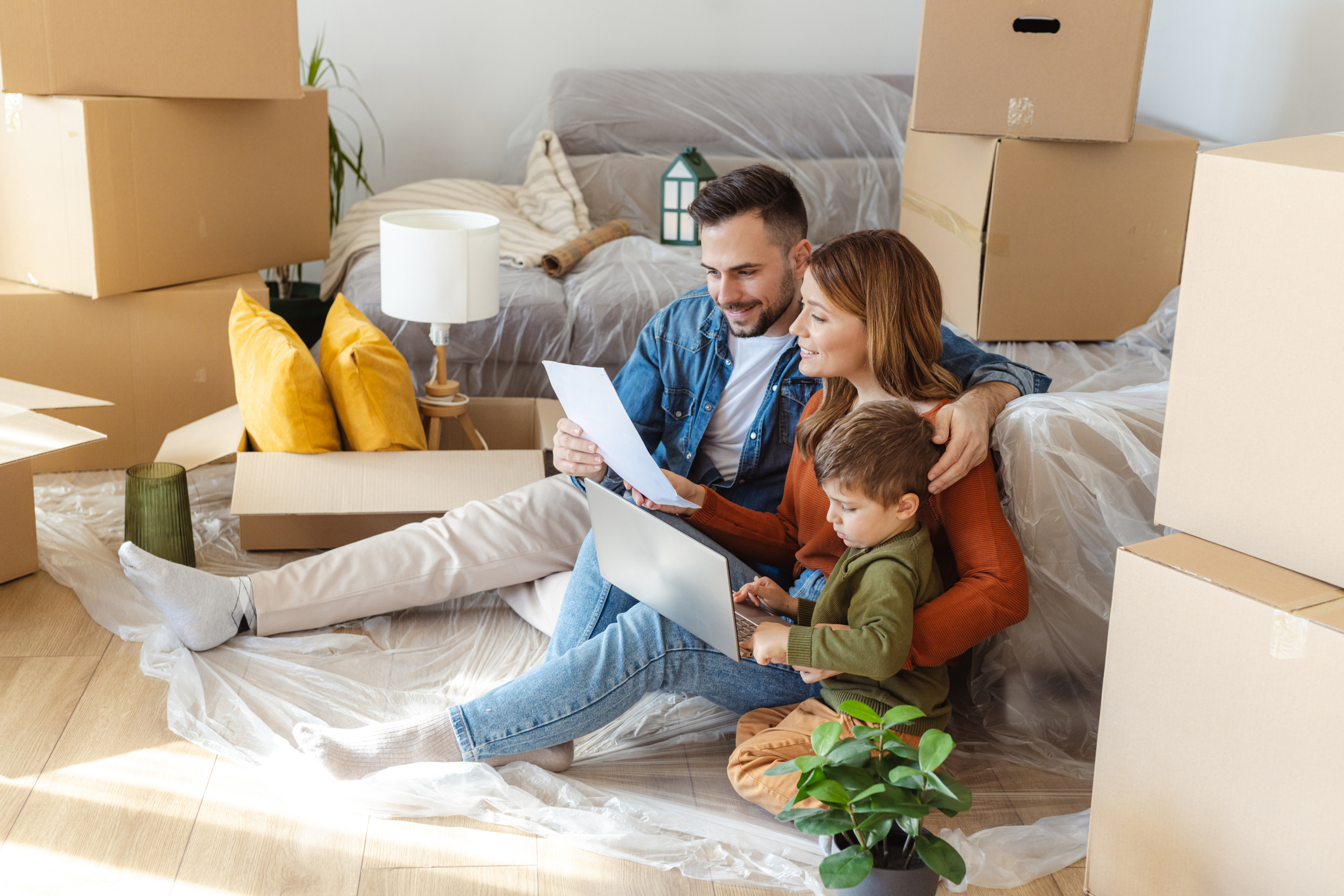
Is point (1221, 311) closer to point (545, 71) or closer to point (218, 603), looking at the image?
point (218, 603)

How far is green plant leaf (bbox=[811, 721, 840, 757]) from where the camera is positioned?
1150 mm

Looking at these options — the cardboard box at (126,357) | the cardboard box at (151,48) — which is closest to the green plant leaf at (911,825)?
the cardboard box at (126,357)

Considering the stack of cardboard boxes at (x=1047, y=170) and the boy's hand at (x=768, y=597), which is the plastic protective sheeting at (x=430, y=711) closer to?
the boy's hand at (x=768, y=597)

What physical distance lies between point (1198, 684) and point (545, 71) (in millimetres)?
3032

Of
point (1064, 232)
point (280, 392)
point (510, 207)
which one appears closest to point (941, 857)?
point (1064, 232)

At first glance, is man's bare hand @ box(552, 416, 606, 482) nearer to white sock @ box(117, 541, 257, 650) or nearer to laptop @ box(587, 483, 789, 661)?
laptop @ box(587, 483, 789, 661)

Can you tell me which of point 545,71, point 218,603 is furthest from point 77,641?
point 545,71

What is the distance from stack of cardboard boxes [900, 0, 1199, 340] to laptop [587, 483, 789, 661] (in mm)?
834

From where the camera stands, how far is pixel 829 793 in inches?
44.0

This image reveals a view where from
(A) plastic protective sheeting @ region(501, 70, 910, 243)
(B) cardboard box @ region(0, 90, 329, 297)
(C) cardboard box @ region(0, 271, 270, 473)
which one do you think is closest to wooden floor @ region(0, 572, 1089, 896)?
(C) cardboard box @ region(0, 271, 270, 473)

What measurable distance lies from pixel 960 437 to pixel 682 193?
1.94 m

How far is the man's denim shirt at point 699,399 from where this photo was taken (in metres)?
1.74

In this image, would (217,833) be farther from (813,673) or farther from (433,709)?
(813,673)

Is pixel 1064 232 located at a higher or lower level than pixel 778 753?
higher
